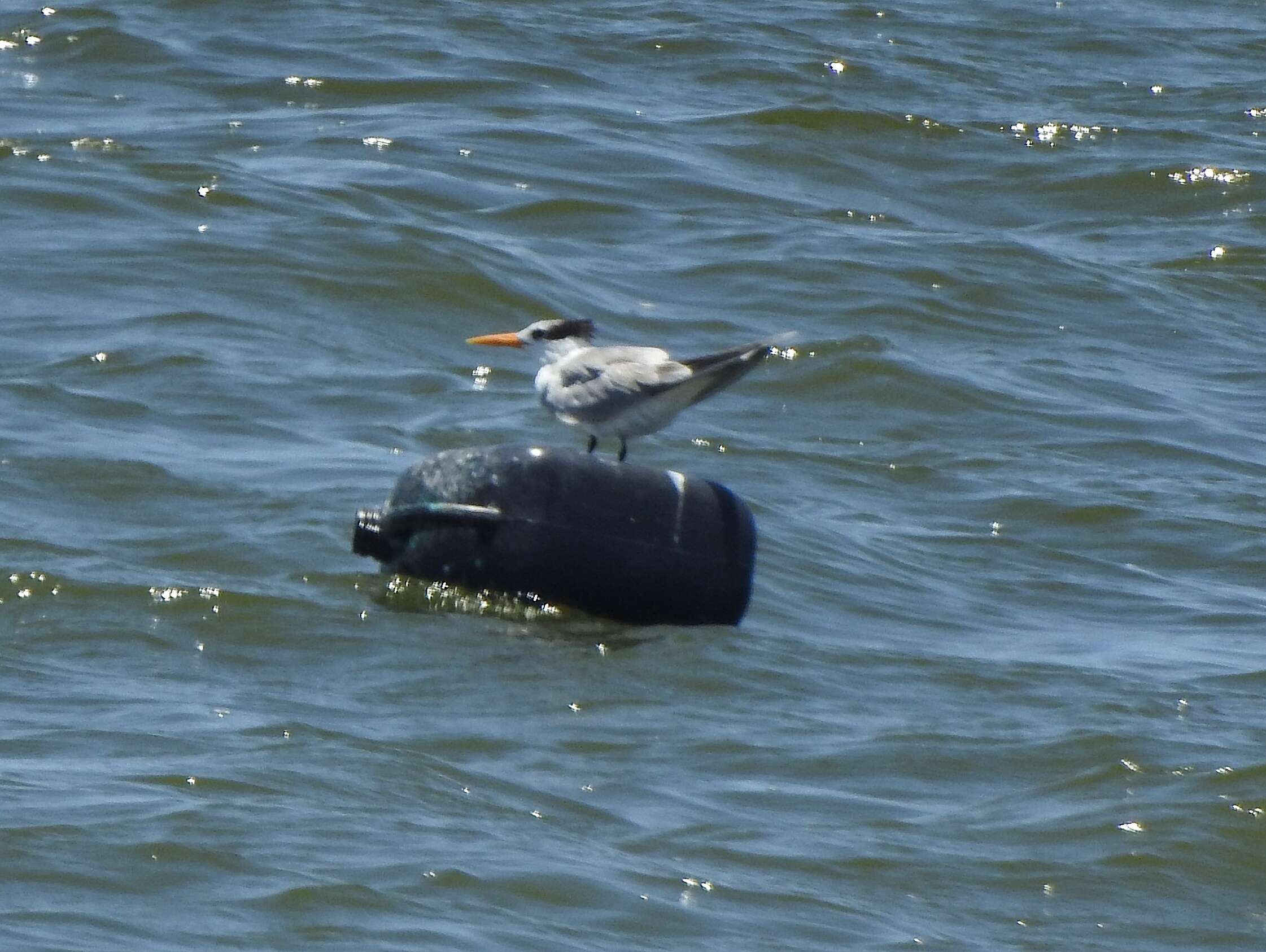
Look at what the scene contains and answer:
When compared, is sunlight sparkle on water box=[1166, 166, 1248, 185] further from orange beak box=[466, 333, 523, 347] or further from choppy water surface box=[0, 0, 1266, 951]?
orange beak box=[466, 333, 523, 347]

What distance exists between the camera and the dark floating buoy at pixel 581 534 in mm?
8047

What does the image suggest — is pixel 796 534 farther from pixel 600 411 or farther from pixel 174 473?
pixel 174 473

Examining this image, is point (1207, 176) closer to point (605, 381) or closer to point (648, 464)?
point (648, 464)

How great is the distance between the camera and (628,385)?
8.27 m

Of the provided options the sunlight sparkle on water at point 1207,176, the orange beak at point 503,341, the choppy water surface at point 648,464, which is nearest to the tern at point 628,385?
the orange beak at point 503,341

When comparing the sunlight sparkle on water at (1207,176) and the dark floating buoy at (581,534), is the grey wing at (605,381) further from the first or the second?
the sunlight sparkle on water at (1207,176)

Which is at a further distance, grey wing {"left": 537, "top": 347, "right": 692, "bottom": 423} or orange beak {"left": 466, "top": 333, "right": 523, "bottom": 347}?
orange beak {"left": 466, "top": 333, "right": 523, "bottom": 347}

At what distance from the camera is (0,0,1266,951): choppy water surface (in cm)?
601

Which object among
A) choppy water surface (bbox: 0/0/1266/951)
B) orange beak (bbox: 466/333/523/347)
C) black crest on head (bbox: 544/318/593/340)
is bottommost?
choppy water surface (bbox: 0/0/1266/951)

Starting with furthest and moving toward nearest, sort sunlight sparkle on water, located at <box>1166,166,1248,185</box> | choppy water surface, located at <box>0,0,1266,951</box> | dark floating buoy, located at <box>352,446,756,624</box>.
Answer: sunlight sparkle on water, located at <box>1166,166,1248,185</box> → dark floating buoy, located at <box>352,446,756,624</box> → choppy water surface, located at <box>0,0,1266,951</box>

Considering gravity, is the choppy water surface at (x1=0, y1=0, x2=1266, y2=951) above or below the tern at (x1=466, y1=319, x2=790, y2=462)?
below

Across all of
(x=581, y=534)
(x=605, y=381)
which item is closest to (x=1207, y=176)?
(x=605, y=381)

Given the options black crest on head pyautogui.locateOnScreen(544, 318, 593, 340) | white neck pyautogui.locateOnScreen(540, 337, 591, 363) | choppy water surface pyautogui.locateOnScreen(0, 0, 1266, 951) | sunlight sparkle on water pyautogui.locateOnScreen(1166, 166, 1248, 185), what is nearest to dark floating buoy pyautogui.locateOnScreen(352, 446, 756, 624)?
choppy water surface pyautogui.locateOnScreen(0, 0, 1266, 951)

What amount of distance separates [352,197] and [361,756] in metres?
8.52
